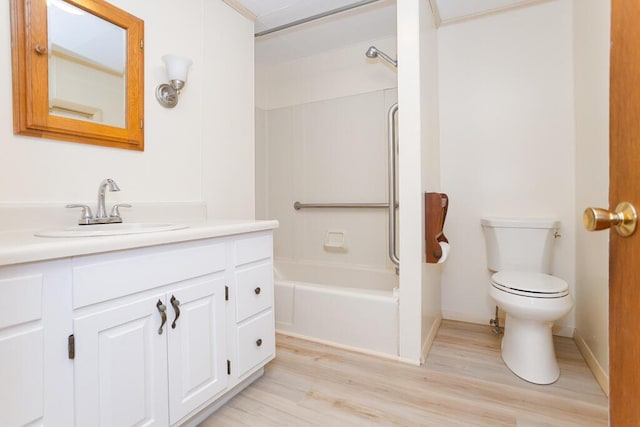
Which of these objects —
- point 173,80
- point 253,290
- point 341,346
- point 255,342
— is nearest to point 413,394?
point 341,346

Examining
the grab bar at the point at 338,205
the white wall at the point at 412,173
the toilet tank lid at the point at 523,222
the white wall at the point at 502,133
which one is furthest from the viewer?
the grab bar at the point at 338,205

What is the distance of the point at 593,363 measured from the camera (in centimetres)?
165

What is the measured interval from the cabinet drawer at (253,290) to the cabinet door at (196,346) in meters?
0.10

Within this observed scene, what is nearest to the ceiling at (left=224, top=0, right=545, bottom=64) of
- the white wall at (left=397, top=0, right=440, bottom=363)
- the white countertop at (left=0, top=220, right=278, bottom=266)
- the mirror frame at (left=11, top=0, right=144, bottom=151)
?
the white wall at (left=397, top=0, right=440, bottom=363)

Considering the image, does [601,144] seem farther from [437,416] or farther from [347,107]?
[347,107]

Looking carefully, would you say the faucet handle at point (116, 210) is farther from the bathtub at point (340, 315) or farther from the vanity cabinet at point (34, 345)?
the bathtub at point (340, 315)

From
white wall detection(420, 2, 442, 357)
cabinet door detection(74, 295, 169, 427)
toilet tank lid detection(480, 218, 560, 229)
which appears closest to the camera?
cabinet door detection(74, 295, 169, 427)

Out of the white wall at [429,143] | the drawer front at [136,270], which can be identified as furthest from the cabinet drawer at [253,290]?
the white wall at [429,143]

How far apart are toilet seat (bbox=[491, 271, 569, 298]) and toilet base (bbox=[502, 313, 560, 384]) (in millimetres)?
180

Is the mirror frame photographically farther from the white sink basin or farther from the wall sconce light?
the white sink basin

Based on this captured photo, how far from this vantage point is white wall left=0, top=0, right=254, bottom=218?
1.18 meters

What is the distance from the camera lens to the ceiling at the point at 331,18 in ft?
6.73

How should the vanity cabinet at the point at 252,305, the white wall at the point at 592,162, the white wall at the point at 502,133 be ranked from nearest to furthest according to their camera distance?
the vanity cabinet at the point at 252,305 < the white wall at the point at 592,162 < the white wall at the point at 502,133

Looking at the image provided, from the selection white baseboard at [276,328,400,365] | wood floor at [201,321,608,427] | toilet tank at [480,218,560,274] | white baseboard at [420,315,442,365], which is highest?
toilet tank at [480,218,560,274]
